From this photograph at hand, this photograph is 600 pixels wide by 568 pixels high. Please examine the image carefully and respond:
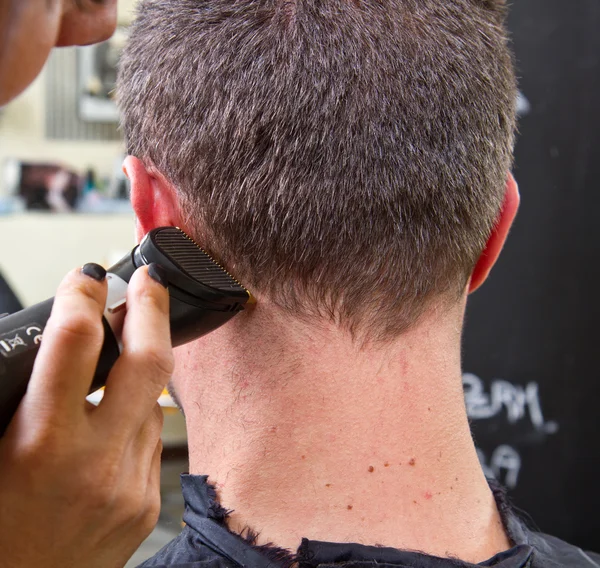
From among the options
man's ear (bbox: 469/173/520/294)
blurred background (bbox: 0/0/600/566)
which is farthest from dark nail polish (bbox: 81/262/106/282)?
blurred background (bbox: 0/0/600/566)

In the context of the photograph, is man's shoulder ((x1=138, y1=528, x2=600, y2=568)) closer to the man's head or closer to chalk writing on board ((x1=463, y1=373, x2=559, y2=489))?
the man's head

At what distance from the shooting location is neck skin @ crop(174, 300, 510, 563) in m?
0.64

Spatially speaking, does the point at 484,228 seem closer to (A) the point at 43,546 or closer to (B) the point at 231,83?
(B) the point at 231,83

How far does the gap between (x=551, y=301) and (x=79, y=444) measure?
4.54 ft

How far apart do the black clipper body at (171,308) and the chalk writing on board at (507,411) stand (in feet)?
3.80

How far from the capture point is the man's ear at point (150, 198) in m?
0.72

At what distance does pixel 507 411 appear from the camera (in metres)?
1.66

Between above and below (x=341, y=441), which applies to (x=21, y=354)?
above

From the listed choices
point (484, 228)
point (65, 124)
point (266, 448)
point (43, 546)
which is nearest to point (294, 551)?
point (266, 448)

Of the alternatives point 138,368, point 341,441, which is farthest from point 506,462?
point 138,368

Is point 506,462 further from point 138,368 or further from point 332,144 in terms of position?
point 138,368

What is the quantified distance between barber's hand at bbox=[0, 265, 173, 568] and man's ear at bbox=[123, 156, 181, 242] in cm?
19

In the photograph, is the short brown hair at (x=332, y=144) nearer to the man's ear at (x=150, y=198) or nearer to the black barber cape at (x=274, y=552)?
the man's ear at (x=150, y=198)

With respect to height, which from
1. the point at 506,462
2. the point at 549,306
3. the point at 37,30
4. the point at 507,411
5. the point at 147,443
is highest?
the point at 37,30
